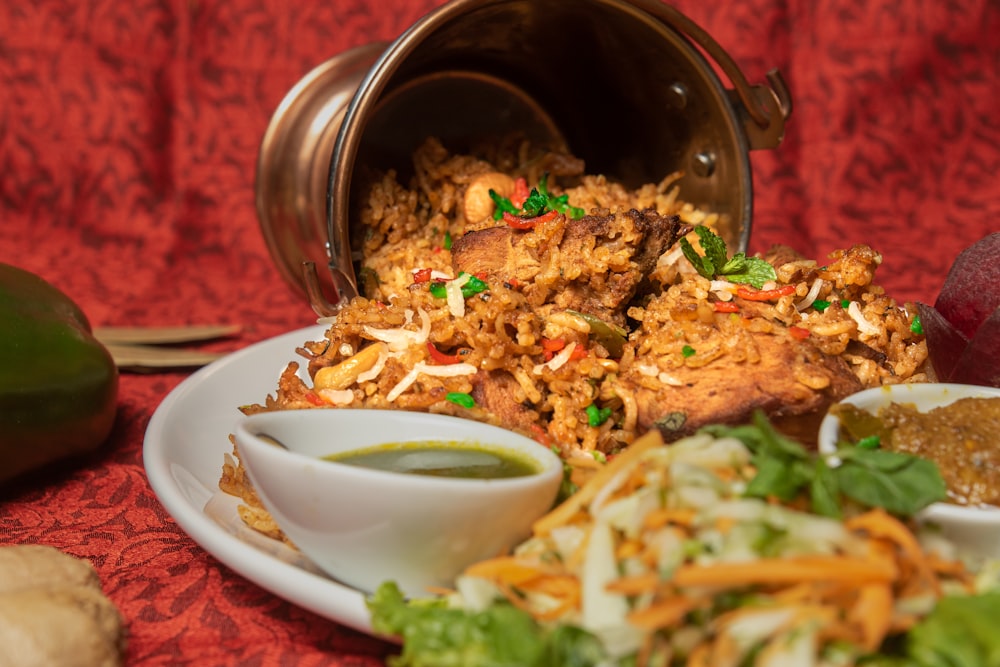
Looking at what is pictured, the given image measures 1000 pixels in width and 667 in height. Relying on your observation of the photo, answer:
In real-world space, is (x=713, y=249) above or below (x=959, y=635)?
above

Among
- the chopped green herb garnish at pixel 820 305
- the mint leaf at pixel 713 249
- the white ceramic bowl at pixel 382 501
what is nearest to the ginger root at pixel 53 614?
the white ceramic bowl at pixel 382 501

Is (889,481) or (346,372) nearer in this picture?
(889,481)

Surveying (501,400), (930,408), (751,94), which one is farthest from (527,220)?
(930,408)

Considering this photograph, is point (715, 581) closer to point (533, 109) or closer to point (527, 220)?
point (527, 220)

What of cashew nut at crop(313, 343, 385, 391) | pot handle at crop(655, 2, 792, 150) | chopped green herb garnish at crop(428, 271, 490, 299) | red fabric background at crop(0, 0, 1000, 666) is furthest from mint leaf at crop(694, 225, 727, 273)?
red fabric background at crop(0, 0, 1000, 666)

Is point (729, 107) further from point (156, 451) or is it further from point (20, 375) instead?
point (20, 375)

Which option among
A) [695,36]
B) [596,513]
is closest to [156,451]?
[596,513]
